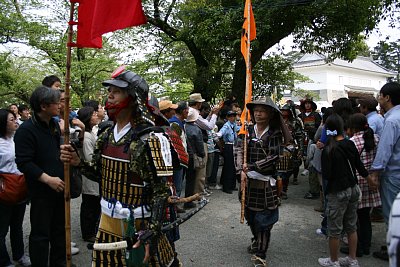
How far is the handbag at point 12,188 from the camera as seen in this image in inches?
142

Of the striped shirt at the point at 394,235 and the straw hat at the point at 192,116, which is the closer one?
the striped shirt at the point at 394,235

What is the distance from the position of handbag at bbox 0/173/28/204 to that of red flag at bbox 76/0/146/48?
187 cm

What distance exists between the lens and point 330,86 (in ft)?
121

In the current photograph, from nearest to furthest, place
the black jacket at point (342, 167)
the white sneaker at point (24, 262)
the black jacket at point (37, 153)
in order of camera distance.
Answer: the black jacket at point (37, 153) → the black jacket at point (342, 167) → the white sneaker at point (24, 262)

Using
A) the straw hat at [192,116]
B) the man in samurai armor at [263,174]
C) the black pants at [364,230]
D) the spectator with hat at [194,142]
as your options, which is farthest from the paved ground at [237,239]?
the straw hat at [192,116]

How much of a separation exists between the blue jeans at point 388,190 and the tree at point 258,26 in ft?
23.3

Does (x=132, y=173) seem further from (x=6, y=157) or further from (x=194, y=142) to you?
(x=194, y=142)

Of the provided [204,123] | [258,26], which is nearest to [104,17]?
[204,123]

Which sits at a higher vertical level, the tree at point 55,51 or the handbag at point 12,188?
the tree at point 55,51

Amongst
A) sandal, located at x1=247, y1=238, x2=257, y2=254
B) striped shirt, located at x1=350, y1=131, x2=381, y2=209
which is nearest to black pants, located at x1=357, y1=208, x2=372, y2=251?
striped shirt, located at x1=350, y1=131, x2=381, y2=209

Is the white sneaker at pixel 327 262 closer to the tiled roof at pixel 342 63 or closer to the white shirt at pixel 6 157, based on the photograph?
the white shirt at pixel 6 157

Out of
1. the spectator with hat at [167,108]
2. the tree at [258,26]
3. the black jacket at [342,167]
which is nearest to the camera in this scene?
the black jacket at [342,167]

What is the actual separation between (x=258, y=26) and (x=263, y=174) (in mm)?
7309

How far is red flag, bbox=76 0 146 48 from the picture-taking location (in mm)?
2484
